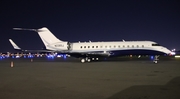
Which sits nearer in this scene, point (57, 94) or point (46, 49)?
point (57, 94)

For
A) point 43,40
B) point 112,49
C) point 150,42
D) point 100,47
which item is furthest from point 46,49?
point 150,42

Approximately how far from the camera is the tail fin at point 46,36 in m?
31.9

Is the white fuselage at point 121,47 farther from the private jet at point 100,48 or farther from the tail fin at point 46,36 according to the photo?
the tail fin at point 46,36

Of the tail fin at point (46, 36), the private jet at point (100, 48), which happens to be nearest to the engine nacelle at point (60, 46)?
the private jet at point (100, 48)

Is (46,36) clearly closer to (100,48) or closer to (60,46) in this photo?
(60,46)

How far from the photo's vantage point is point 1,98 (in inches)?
261

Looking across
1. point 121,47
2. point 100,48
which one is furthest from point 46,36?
point 121,47

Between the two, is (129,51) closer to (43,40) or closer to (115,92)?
(43,40)

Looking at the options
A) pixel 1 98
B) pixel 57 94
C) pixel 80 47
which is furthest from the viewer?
pixel 80 47

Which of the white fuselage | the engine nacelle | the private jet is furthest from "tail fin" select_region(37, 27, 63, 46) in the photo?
the white fuselage

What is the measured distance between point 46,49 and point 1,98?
26210 mm

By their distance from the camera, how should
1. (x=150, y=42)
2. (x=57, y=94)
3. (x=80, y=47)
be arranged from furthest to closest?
(x=80, y=47)
(x=150, y=42)
(x=57, y=94)

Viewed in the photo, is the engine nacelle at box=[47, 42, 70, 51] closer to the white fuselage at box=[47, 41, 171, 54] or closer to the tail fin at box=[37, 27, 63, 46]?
the white fuselage at box=[47, 41, 171, 54]

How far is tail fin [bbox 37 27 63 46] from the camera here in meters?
31.9
